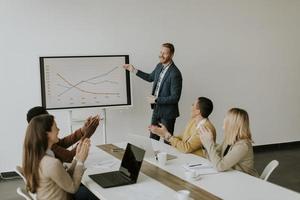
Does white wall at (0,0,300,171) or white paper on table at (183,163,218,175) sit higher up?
white wall at (0,0,300,171)

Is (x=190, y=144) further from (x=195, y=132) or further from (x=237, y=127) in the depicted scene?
(x=237, y=127)

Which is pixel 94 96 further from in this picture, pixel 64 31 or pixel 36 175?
pixel 36 175

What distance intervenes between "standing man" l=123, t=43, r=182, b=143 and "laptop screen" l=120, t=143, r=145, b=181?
6.57 ft

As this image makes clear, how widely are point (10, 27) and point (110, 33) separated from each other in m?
1.26

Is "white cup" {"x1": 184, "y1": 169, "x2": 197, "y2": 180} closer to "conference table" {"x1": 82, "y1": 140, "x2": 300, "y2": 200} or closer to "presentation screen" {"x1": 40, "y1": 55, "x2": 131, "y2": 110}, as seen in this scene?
"conference table" {"x1": 82, "y1": 140, "x2": 300, "y2": 200}

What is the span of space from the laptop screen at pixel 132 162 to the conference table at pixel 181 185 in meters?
0.07

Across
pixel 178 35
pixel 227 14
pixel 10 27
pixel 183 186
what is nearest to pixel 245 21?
pixel 227 14

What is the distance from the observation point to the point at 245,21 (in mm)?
6184

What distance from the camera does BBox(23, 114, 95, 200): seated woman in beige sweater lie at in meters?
2.39

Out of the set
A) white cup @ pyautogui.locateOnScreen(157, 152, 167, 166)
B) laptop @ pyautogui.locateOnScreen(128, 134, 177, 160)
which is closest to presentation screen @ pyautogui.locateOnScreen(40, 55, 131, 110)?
laptop @ pyautogui.locateOnScreen(128, 134, 177, 160)

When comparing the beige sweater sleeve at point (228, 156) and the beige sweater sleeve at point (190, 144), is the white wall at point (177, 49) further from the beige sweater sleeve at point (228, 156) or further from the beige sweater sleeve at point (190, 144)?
the beige sweater sleeve at point (228, 156)

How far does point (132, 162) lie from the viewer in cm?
266

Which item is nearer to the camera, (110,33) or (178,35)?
(110,33)

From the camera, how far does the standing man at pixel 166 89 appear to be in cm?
471
